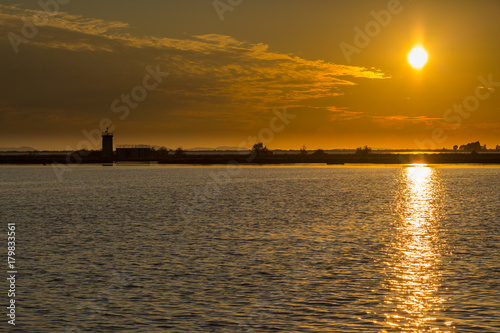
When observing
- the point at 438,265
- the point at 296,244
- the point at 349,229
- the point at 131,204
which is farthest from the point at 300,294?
the point at 131,204

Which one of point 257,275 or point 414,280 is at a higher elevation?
point 414,280

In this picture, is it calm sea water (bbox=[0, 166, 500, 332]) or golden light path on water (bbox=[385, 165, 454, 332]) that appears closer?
golden light path on water (bbox=[385, 165, 454, 332])

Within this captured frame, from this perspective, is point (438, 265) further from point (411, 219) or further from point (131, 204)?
point (131, 204)

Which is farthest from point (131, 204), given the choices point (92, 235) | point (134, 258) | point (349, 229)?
point (134, 258)

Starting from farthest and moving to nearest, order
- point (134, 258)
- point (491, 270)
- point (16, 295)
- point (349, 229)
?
point (349, 229) < point (134, 258) < point (491, 270) < point (16, 295)

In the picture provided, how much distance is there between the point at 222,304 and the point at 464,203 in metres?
61.9

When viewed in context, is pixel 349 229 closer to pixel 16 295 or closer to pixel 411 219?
pixel 411 219

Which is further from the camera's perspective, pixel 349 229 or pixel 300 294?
pixel 349 229

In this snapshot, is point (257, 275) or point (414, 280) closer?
point (414, 280)

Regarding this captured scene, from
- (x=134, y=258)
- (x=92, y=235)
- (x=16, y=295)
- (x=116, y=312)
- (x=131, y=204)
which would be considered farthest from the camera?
(x=131, y=204)

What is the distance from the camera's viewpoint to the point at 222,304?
22438 millimetres

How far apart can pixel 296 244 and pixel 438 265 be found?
1035 centimetres

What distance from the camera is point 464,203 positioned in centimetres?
7694

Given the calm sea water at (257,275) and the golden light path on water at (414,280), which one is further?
the calm sea water at (257,275)
